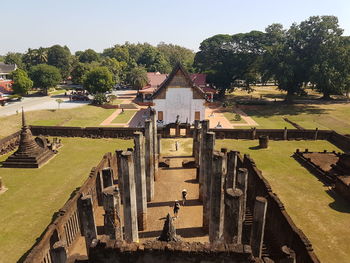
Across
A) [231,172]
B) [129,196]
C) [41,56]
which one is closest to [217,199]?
[231,172]

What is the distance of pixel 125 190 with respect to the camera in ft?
42.6

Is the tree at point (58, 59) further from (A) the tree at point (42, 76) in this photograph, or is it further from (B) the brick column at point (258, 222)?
(B) the brick column at point (258, 222)

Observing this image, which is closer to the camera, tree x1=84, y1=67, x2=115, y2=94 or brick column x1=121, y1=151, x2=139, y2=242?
brick column x1=121, y1=151, x2=139, y2=242

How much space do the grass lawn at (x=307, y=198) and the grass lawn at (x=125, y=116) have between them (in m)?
14.5

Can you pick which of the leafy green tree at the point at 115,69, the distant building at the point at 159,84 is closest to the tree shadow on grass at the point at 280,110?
the distant building at the point at 159,84

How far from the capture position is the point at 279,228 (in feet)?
44.7

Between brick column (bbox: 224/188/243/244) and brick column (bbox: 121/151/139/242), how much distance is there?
498cm

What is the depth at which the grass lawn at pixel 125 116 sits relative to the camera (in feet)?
140

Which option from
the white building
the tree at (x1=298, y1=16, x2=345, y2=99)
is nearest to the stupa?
the white building

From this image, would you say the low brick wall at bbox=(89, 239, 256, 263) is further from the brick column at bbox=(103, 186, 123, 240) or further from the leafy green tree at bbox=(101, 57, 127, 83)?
the leafy green tree at bbox=(101, 57, 127, 83)

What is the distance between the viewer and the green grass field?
14.4 meters

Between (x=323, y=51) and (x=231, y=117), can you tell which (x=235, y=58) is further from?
(x=231, y=117)

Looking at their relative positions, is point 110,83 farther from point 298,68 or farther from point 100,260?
point 100,260

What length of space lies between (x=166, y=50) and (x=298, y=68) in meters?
84.7
